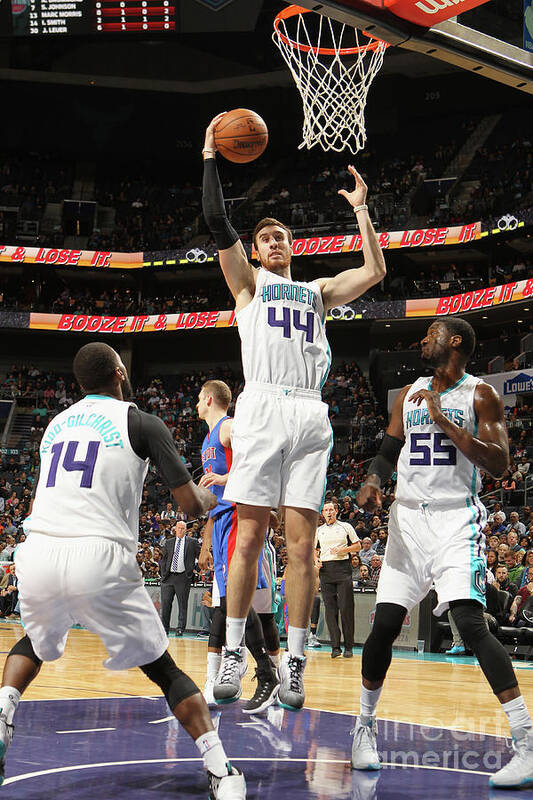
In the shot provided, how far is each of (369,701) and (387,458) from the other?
4.43 ft

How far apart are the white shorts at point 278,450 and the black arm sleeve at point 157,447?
1.01 m

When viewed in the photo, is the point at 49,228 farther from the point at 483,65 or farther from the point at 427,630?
the point at 483,65

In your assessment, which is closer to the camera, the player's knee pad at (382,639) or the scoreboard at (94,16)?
the player's knee pad at (382,639)

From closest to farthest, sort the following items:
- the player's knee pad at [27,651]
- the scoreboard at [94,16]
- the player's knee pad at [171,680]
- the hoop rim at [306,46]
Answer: the player's knee pad at [171,680] → the player's knee pad at [27,651] → the hoop rim at [306,46] → the scoreboard at [94,16]

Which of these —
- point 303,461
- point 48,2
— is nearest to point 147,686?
point 303,461

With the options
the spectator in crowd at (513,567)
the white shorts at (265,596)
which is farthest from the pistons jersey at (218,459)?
the spectator in crowd at (513,567)

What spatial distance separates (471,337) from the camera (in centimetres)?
491

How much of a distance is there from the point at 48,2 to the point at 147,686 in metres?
23.6

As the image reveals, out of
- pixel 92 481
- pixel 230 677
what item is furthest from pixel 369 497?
pixel 92 481

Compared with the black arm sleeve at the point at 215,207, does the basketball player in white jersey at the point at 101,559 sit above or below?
below

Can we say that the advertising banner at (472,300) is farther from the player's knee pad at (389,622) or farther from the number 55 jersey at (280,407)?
the player's knee pad at (389,622)

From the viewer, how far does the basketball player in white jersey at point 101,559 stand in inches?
136

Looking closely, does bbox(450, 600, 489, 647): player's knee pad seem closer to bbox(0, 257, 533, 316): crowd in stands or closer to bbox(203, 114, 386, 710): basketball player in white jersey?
bbox(203, 114, 386, 710): basketball player in white jersey

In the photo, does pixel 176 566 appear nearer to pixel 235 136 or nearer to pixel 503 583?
pixel 503 583
